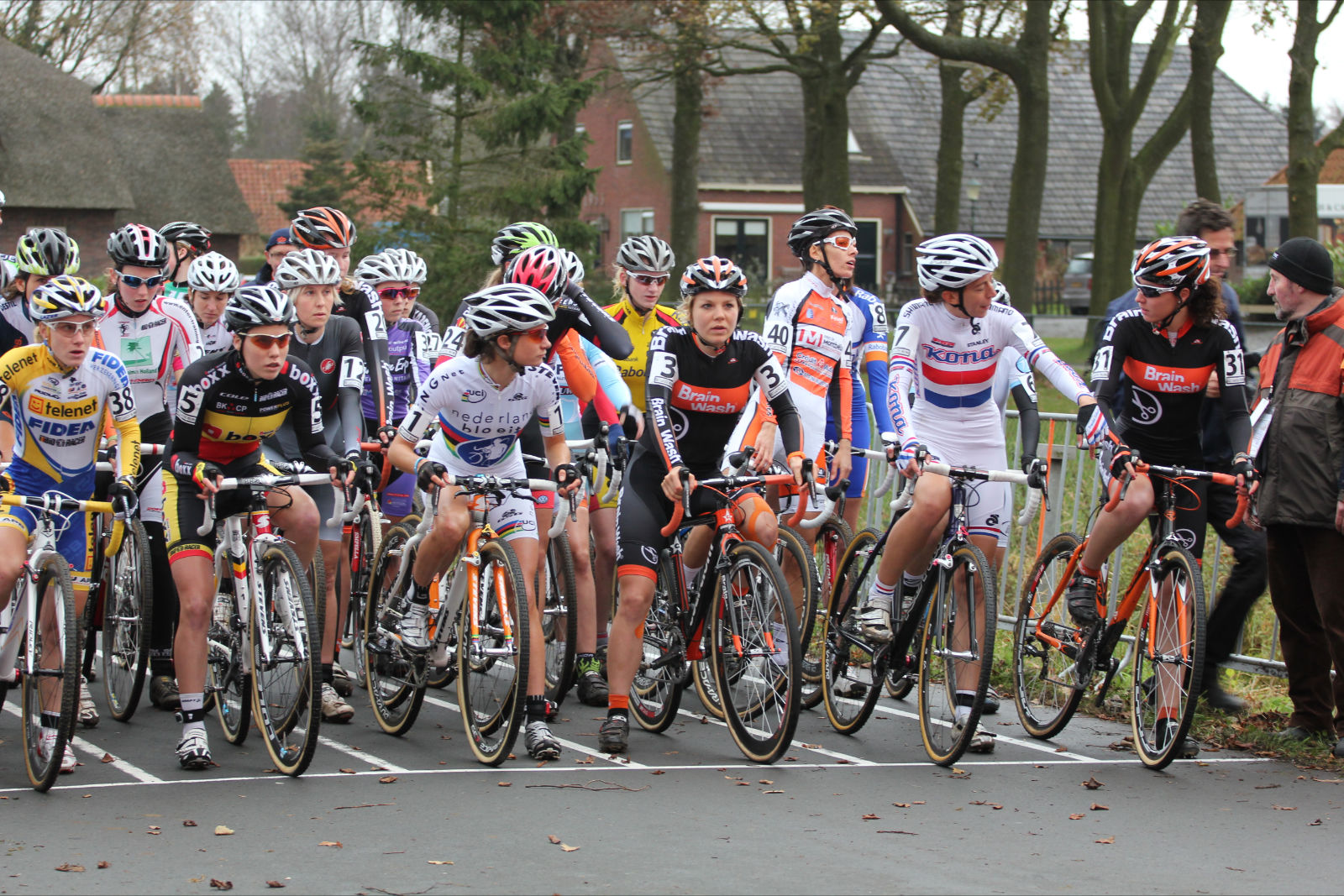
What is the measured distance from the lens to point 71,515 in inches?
286

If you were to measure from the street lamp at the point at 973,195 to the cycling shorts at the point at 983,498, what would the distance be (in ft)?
156

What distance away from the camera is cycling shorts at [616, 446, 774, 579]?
7.32 meters

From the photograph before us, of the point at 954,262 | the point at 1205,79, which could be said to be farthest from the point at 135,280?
the point at 1205,79

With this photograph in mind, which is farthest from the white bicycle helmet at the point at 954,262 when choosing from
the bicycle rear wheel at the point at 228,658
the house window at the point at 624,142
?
the house window at the point at 624,142

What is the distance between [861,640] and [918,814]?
59.4 inches

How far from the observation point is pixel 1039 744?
7801mm

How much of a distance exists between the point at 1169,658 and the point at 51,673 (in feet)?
16.0

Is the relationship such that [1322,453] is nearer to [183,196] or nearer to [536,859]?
[536,859]

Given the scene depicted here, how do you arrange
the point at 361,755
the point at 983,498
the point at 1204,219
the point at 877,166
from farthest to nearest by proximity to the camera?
the point at 877,166
the point at 1204,219
the point at 983,498
the point at 361,755

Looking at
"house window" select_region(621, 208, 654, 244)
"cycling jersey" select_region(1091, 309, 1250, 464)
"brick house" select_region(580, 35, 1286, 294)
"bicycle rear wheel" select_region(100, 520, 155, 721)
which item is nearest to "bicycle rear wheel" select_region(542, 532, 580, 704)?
"bicycle rear wheel" select_region(100, 520, 155, 721)

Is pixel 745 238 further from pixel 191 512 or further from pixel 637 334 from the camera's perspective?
pixel 191 512

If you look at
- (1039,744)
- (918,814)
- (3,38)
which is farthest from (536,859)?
(3,38)

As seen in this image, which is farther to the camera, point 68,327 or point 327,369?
point 327,369

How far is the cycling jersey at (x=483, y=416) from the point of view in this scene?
718cm
